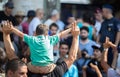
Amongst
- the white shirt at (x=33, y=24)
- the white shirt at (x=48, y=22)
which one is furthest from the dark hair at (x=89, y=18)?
the white shirt at (x=33, y=24)

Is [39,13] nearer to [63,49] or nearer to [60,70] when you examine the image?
[63,49]

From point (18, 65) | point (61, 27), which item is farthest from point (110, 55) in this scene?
point (18, 65)

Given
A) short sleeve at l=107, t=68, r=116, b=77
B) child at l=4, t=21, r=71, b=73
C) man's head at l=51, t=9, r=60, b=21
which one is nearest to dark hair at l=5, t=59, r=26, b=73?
child at l=4, t=21, r=71, b=73

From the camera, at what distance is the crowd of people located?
6492 mm

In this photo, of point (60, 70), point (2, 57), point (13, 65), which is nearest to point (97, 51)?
point (2, 57)

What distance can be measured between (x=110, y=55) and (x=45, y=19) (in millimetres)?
2900

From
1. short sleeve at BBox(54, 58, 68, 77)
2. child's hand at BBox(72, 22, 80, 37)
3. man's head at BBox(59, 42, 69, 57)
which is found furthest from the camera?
man's head at BBox(59, 42, 69, 57)

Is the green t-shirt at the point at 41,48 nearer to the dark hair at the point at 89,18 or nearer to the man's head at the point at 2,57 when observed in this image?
the man's head at the point at 2,57

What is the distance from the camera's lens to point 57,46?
10383 mm

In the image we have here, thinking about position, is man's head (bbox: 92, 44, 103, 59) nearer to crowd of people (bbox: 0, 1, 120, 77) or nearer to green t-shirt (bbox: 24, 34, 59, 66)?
crowd of people (bbox: 0, 1, 120, 77)

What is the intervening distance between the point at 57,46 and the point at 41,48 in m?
3.47

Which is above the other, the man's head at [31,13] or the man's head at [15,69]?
the man's head at [15,69]

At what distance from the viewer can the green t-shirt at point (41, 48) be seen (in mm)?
6887

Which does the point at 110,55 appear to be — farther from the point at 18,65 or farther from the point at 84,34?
the point at 18,65
